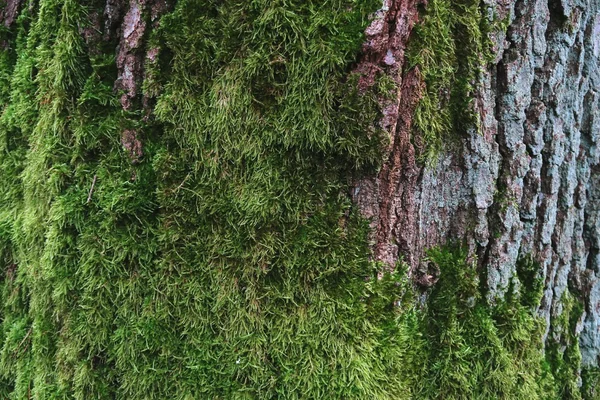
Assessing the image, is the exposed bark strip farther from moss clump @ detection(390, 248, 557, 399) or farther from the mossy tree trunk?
moss clump @ detection(390, 248, 557, 399)

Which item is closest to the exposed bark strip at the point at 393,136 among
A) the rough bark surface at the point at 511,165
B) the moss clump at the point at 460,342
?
the rough bark surface at the point at 511,165

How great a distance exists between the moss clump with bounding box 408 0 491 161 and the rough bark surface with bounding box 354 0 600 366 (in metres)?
0.04

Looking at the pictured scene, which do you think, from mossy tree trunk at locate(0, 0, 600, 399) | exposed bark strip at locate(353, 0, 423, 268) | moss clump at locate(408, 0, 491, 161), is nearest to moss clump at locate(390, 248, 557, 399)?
mossy tree trunk at locate(0, 0, 600, 399)

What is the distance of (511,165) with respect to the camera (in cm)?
161

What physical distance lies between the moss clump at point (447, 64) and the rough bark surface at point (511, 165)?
0.14 feet

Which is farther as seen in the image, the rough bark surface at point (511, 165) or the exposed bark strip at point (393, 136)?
the rough bark surface at point (511, 165)

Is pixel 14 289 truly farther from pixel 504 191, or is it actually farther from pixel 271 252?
pixel 504 191

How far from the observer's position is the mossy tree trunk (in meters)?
1.37

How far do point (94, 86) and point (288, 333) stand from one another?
1.02 meters

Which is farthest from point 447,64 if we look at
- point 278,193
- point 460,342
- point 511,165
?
point 460,342

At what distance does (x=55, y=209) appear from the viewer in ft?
4.97

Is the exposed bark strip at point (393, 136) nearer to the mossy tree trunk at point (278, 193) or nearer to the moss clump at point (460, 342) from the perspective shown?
the mossy tree trunk at point (278, 193)

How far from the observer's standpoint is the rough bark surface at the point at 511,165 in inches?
57.1

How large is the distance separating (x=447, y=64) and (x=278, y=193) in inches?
26.9
